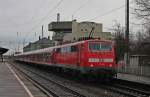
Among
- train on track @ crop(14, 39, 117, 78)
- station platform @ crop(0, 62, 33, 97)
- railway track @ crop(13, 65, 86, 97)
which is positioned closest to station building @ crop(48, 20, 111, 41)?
train on track @ crop(14, 39, 117, 78)

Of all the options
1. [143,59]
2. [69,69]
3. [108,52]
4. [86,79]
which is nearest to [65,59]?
[69,69]

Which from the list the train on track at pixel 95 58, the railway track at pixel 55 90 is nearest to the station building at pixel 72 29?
the train on track at pixel 95 58

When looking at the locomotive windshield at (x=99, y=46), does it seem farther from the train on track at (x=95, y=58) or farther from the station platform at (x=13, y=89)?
the station platform at (x=13, y=89)

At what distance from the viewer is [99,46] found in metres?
29.8

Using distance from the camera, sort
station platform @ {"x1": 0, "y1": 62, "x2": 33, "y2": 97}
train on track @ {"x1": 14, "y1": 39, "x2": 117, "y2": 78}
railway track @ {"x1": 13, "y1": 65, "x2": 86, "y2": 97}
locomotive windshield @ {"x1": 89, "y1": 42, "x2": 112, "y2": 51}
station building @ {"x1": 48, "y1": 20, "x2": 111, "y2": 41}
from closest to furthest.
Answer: station platform @ {"x1": 0, "y1": 62, "x2": 33, "y2": 97}
railway track @ {"x1": 13, "y1": 65, "x2": 86, "y2": 97}
train on track @ {"x1": 14, "y1": 39, "x2": 117, "y2": 78}
locomotive windshield @ {"x1": 89, "y1": 42, "x2": 112, "y2": 51}
station building @ {"x1": 48, "y1": 20, "x2": 111, "y2": 41}

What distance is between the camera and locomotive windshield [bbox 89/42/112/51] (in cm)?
2955

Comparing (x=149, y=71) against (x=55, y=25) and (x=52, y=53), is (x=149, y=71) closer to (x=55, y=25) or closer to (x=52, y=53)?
(x=52, y=53)

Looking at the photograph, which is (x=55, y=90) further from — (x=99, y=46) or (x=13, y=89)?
(x=99, y=46)

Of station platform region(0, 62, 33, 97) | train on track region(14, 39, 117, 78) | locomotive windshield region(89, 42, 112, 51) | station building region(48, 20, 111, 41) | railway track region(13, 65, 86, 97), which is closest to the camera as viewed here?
station platform region(0, 62, 33, 97)

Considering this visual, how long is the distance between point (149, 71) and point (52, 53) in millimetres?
11209

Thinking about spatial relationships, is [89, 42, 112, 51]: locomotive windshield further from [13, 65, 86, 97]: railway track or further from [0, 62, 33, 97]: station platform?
[0, 62, 33, 97]: station platform

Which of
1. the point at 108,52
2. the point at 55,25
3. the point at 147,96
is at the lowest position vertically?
the point at 147,96

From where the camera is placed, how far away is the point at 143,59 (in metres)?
43.3

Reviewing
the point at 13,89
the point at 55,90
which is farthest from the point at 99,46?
the point at 13,89
